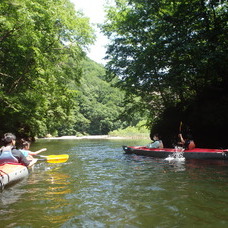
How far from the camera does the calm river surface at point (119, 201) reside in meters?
3.93

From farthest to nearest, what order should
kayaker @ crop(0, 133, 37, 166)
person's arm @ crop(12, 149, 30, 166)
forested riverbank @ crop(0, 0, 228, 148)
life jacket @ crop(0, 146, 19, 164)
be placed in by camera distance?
1. forested riverbank @ crop(0, 0, 228, 148)
2. person's arm @ crop(12, 149, 30, 166)
3. life jacket @ crop(0, 146, 19, 164)
4. kayaker @ crop(0, 133, 37, 166)

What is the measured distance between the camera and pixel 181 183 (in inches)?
253

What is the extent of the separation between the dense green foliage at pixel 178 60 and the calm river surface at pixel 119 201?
21.8 ft

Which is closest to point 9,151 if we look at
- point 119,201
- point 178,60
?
point 119,201

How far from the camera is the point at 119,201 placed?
4.98m

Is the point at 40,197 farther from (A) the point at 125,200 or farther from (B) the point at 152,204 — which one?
(B) the point at 152,204

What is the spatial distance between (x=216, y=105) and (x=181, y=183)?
8105mm

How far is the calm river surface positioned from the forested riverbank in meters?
6.15

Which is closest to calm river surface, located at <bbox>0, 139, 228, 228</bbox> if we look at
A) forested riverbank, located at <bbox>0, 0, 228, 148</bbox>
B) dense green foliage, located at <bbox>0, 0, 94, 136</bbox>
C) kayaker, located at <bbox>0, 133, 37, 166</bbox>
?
kayaker, located at <bbox>0, 133, 37, 166</bbox>

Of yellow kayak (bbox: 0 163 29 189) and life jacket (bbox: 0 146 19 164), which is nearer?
yellow kayak (bbox: 0 163 29 189)

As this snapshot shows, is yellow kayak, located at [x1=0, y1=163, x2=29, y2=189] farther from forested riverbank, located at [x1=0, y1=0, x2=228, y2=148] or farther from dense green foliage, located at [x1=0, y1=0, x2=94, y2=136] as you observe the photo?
forested riverbank, located at [x1=0, y1=0, x2=228, y2=148]

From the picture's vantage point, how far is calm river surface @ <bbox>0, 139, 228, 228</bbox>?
3926 millimetres

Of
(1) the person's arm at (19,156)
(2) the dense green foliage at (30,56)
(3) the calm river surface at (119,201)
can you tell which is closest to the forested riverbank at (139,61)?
(2) the dense green foliage at (30,56)

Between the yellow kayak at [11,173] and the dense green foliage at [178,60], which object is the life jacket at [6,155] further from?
the dense green foliage at [178,60]
